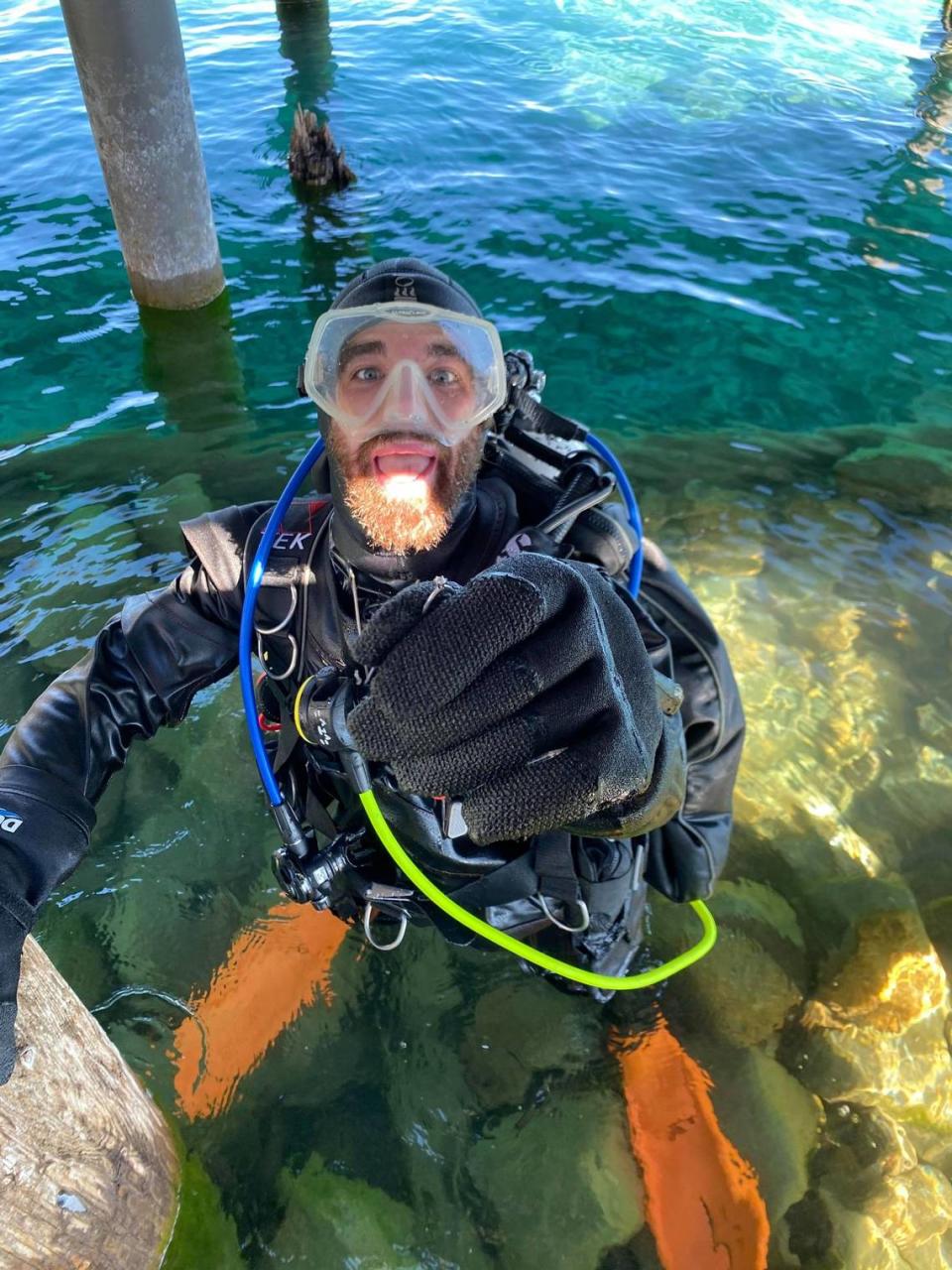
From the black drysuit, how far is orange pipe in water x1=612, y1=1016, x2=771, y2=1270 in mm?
701

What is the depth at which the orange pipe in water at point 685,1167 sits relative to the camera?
2.46 meters

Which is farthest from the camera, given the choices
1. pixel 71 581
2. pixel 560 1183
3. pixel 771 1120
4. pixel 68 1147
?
pixel 71 581

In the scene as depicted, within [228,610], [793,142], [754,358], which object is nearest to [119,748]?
[228,610]

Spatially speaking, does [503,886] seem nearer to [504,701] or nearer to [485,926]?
[485,926]

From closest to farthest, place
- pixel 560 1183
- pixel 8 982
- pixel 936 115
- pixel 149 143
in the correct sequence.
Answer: pixel 8 982, pixel 560 1183, pixel 149 143, pixel 936 115

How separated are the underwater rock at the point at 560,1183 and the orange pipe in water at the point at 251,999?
80 cm

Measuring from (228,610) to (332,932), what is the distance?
138 centimetres

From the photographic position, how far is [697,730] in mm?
2377

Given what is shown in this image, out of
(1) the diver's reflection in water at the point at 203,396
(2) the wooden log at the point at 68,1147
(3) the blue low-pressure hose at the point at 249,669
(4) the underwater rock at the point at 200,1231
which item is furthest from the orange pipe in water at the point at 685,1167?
(1) the diver's reflection in water at the point at 203,396

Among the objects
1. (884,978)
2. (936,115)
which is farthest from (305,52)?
(884,978)

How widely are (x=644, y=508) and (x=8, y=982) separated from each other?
4.23m

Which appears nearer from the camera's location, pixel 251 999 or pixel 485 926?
pixel 485 926

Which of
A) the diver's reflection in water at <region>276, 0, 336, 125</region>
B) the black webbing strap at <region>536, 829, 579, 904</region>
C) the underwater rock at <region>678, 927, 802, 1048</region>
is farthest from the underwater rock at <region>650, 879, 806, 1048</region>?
the diver's reflection in water at <region>276, 0, 336, 125</region>

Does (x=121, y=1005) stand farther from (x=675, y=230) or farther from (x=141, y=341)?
(x=675, y=230)
